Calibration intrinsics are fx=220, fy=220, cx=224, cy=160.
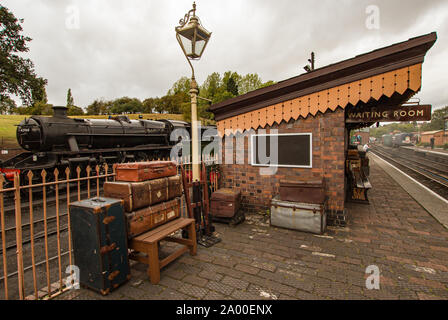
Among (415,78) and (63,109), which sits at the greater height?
(63,109)

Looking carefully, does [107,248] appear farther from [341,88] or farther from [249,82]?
[249,82]

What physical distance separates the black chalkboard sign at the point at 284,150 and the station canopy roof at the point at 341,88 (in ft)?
1.24

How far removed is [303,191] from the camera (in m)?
4.57

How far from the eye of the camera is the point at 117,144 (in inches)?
449

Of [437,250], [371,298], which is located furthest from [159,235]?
[437,250]

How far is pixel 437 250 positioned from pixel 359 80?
3.34m

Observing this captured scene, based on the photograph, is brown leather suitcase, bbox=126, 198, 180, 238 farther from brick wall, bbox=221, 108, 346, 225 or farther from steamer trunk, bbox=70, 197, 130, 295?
brick wall, bbox=221, 108, 346, 225

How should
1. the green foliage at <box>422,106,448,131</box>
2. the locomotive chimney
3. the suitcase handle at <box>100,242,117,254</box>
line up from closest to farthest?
the suitcase handle at <box>100,242,117,254</box>, the locomotive chimney, the green foliage at <box>422,106,448,131</box>

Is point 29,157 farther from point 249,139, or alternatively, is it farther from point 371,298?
point 371,298

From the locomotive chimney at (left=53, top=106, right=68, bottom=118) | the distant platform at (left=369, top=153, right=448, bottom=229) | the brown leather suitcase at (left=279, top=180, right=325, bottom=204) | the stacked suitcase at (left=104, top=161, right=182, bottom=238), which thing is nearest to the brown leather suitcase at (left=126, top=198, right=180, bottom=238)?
the stacked suitcase at (left=104, top=161, right=182, bottom=238)

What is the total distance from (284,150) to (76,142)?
8823 mm

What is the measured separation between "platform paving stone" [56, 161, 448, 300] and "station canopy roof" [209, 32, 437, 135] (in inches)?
104

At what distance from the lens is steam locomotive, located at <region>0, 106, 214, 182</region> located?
8422 mm

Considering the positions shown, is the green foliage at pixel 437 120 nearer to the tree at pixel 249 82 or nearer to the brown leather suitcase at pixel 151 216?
the tree at pixel 249 82
